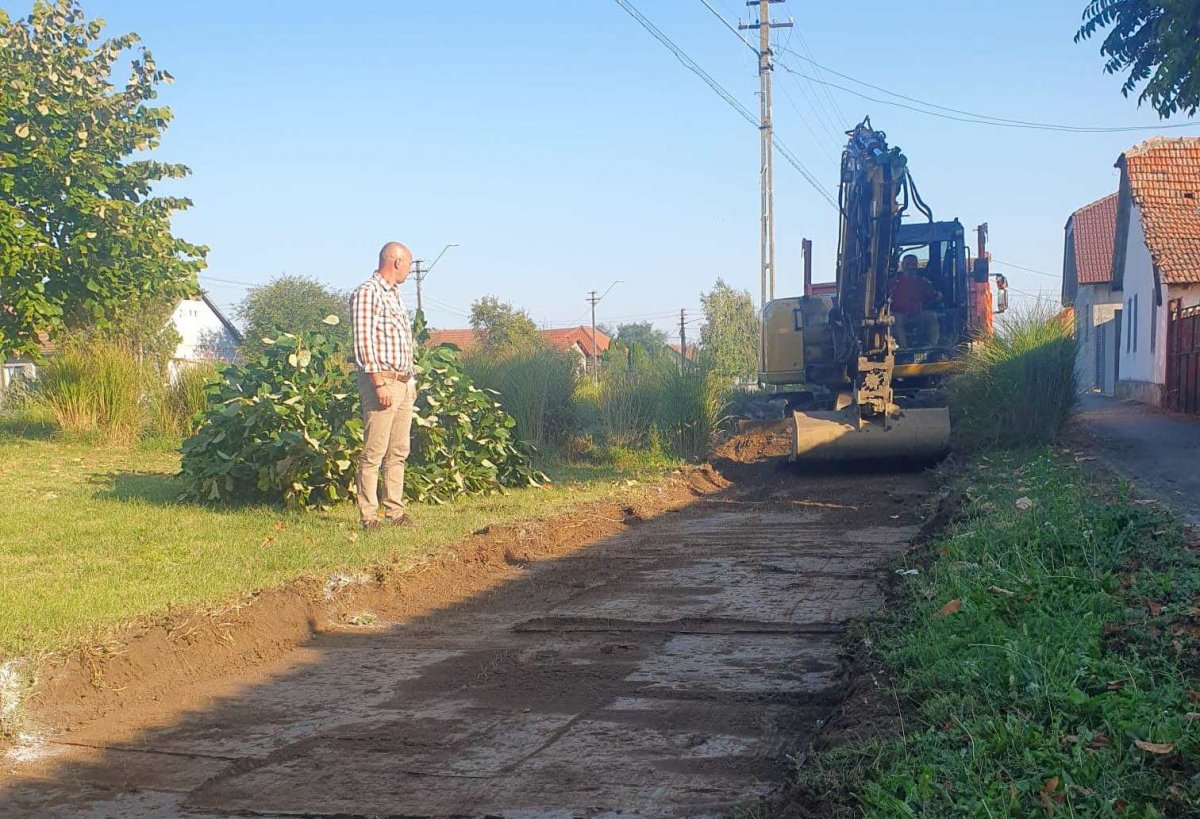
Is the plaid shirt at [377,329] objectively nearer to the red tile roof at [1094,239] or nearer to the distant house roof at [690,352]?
the distant house roof at [690,352]

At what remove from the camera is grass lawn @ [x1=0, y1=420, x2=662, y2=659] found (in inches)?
220

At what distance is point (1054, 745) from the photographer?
10.3 feet

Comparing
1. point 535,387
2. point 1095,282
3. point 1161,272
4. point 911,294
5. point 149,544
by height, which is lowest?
point 149,544

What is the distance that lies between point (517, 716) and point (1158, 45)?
30.7ft

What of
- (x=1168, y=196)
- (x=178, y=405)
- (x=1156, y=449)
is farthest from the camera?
(x=1168, y=196)

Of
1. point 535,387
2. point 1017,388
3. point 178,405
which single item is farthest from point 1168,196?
point 178,405

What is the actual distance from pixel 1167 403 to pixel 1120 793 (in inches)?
755

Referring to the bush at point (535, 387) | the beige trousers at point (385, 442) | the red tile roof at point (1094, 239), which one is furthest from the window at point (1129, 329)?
the beige trousers at point (385, 442)

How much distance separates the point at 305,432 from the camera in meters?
9.01

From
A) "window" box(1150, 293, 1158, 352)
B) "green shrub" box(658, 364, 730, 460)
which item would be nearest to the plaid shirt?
"green shrub" box(658, 364, 730, 460)

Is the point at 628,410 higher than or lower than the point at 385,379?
lower

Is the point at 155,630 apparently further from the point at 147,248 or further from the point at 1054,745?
the point at 147,248

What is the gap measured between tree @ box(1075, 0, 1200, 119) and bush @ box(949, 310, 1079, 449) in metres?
3.52

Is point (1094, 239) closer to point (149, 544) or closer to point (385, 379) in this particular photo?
point (385, 379)
